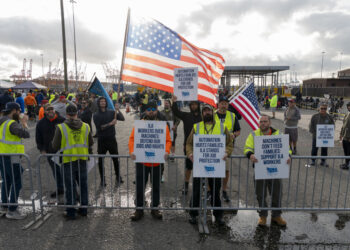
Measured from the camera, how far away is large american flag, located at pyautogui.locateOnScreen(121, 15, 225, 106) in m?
4.76

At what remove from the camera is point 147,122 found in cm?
404

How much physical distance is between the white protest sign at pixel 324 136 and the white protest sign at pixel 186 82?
424cm

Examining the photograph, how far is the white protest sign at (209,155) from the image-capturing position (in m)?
3.83

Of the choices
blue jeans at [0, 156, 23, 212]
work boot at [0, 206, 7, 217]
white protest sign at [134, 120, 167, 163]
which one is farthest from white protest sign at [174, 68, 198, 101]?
work boot at [0, 206, 7, 217]

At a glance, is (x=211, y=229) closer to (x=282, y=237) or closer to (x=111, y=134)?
(x=282, y=237)

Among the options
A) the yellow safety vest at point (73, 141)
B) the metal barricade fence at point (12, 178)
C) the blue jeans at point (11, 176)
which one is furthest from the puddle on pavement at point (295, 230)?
the blue jeans at point (11, 176)

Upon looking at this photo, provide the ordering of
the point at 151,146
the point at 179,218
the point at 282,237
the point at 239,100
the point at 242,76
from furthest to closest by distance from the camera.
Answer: the point at 242,76 < the point at 239,100 < the point at 179,218 < the point at 151,146 < the point at 282,237

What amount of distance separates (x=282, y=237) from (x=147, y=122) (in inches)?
105

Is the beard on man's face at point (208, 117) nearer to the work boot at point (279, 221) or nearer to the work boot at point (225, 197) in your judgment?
the work boot at point (225, 197)

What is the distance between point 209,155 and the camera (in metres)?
3.87

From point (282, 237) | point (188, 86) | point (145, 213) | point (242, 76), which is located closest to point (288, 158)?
point (282, 237)

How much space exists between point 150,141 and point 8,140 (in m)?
2.34

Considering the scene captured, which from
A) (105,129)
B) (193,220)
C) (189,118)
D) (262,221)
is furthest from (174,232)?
(105,129)

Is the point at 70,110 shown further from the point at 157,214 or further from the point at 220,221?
the point at 220,221
